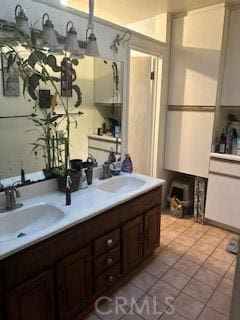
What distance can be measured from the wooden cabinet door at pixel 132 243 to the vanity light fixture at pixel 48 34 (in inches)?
53.0

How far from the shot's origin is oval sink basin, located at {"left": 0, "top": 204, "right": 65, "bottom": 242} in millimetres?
1430

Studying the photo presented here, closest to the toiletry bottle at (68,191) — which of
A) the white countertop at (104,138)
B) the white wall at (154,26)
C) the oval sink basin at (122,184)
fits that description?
the oval sink basin at (122,184)

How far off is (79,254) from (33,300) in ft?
1.09

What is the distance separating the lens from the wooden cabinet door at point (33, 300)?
1.19 meters

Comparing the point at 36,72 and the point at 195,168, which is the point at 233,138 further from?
the point at 36,72

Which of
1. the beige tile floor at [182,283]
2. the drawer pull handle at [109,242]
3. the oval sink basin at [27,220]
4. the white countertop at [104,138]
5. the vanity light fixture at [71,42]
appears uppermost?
the vanity light fixture at [71,42]

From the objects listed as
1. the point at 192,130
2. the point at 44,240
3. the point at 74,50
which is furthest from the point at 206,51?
the point at 44,240

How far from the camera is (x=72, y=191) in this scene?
1.81 metres

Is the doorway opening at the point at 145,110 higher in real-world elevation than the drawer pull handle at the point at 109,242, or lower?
higher

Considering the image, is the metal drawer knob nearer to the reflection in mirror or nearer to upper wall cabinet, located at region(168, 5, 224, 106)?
the reflection in mirror

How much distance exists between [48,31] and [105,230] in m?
1.34

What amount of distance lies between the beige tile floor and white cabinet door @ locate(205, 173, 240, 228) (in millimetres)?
199

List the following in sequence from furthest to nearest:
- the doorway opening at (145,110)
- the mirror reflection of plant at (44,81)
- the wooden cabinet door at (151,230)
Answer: the doorway opening at (145,110) → the wooden cabinet door at (151,230) → the mirror reflection of plant at (44,81)

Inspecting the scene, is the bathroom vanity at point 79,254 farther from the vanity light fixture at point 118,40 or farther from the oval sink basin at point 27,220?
the vanity light fixture at point 118,40
